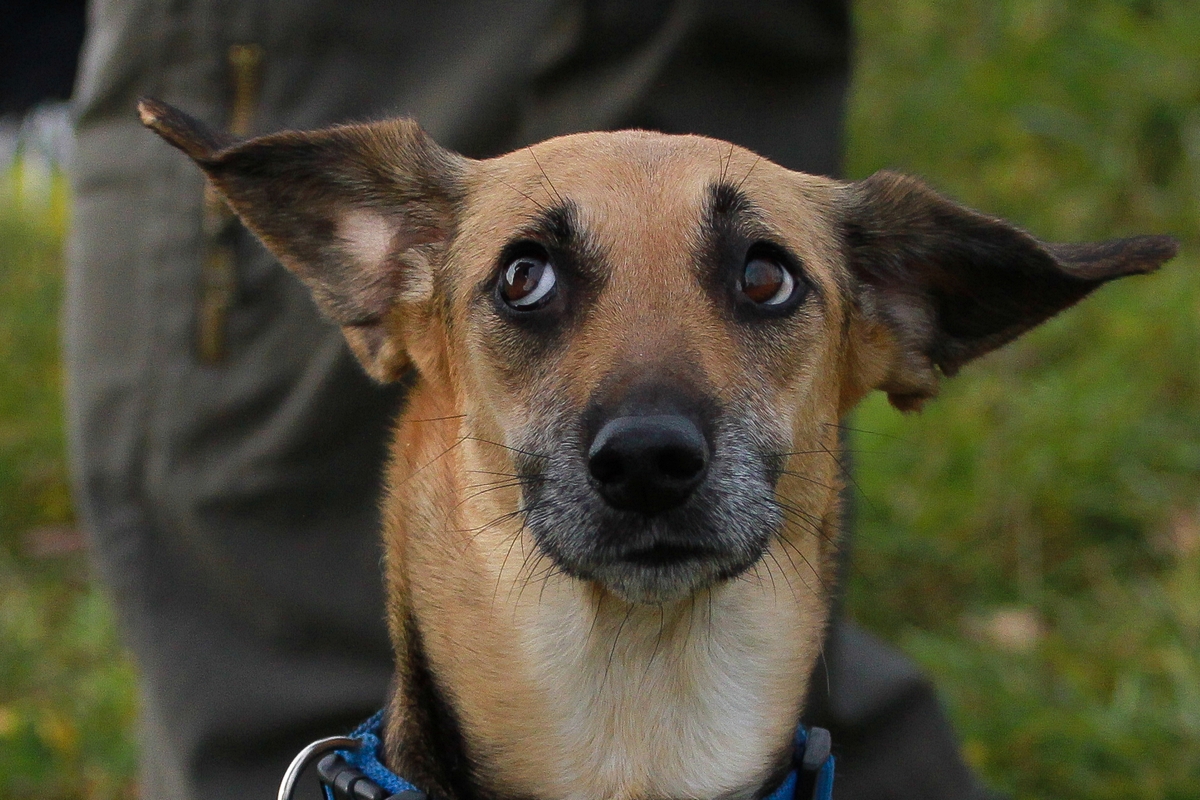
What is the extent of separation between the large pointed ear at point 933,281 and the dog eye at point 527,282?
2.25ft

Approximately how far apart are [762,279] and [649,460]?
0.57 m

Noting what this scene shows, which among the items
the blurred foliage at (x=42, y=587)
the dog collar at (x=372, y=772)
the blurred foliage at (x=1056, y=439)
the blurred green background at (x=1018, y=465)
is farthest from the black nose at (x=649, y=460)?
the blurred foliage at (x=42, y=587)

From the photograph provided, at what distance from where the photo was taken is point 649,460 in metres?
2.10

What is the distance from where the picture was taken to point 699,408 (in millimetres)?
2205

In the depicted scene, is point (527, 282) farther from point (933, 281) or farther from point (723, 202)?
point (933, 281)

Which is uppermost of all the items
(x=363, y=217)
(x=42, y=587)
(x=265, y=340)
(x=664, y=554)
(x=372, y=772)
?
(x=363, y=217)

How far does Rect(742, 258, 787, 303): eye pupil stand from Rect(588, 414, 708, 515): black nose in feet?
1.42

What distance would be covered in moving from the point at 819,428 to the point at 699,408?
493 mm

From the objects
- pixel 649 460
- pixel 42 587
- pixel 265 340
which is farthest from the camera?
pixel 42 587

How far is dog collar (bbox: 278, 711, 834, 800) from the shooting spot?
2336 mm

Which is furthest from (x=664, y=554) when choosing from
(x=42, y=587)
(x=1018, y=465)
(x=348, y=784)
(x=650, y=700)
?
(x=42, y=587)

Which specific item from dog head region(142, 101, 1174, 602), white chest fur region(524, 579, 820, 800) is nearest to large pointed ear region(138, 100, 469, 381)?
dog head region(142, 101, 1174, 602)

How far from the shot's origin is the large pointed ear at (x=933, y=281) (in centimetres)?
255

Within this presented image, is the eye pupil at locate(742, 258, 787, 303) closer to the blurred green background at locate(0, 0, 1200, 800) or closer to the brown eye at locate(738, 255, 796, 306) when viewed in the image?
the brown eye at locate(738, 255, 796, 306)
